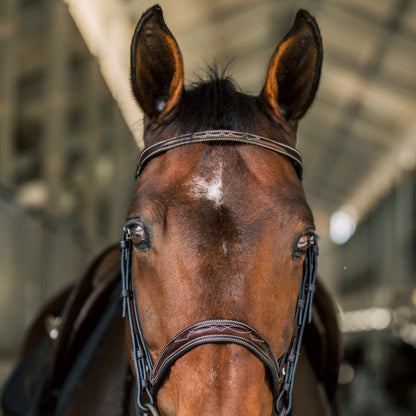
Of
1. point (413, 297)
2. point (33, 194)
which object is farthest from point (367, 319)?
point (33, 194)

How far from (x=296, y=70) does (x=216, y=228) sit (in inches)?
24.9

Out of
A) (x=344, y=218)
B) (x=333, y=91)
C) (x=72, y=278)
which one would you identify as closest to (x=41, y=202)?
(x=72, y=278)

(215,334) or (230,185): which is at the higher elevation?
(230,185)

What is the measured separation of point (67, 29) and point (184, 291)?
6409 millimetres

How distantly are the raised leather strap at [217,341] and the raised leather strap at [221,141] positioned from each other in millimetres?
492

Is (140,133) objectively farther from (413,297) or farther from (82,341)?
(413,297)

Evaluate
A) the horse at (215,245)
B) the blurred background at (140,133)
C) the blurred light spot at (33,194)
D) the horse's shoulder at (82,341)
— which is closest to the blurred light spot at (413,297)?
the blurred background at (140,133)

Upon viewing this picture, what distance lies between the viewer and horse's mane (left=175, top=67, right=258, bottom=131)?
1.65 metres

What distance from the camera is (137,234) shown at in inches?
61.5

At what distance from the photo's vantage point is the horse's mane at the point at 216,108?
165 centimetres

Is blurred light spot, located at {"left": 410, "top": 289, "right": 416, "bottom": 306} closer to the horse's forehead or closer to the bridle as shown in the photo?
the bridle

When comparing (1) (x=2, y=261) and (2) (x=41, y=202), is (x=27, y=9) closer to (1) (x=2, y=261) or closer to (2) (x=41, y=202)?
(2) (x=41, y=202)

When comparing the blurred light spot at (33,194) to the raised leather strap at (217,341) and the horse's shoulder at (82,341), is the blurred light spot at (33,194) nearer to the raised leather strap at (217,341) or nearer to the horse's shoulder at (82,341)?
the horse's shoulder at (82,341)

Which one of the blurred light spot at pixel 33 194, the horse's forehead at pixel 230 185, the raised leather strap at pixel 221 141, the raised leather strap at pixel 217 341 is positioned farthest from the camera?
the blurred light spot at pixel 33 194
